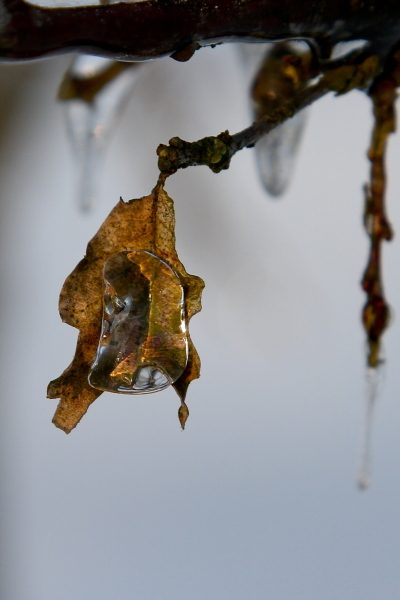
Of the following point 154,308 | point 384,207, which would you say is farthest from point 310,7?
point 154,308

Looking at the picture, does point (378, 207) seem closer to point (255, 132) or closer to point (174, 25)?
point (255, 132)

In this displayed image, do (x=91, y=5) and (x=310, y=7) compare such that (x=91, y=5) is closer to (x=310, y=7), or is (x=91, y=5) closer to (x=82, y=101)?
(x=310, y=7)

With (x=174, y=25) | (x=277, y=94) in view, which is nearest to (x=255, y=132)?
(x=174, y=25)

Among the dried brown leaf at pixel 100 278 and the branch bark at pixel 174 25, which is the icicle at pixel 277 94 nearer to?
the branch bark at pixel 174 25

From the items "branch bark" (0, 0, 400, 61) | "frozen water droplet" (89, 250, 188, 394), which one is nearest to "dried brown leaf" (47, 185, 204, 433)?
"frozen water droplet" (89, 250, 188, 394)

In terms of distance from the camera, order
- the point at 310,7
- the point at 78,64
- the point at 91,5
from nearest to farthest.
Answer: the point at 91,5 < the point at 310,7 < the point at 78,64

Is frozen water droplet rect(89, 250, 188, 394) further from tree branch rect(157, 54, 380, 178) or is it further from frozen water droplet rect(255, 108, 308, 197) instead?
frozen water droplet rect(255, 108, 308, 197)
